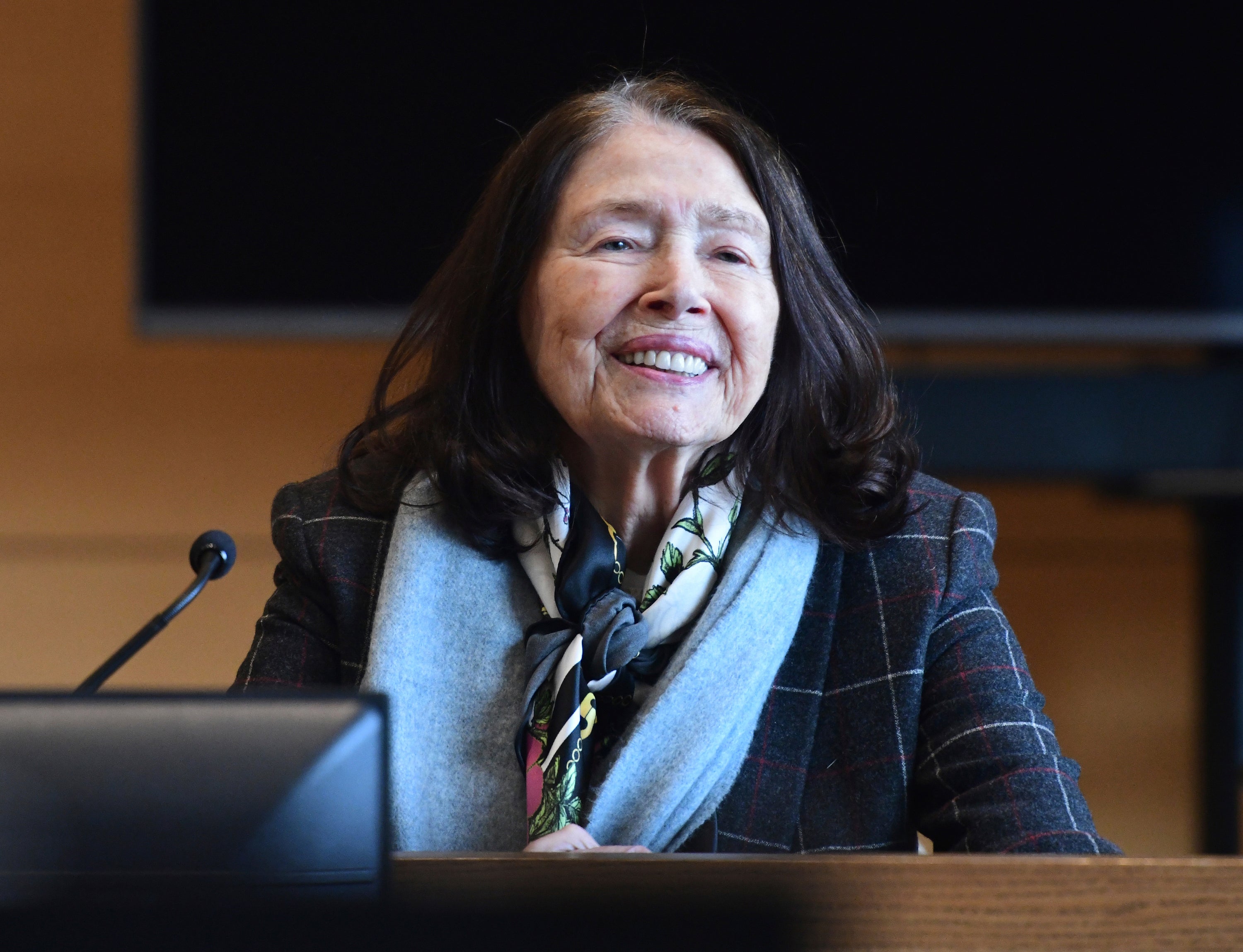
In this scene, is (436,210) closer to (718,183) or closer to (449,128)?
(449,128)

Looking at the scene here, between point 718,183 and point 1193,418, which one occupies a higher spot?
point 718,183

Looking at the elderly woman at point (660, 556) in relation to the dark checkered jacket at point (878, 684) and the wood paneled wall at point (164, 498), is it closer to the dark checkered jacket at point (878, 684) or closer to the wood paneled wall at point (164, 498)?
the dark checkered jacket at point (878, 684)

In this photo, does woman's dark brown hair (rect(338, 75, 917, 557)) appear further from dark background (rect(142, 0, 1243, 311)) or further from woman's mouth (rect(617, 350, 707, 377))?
dark background (rect(142, 0, 1243, 311))

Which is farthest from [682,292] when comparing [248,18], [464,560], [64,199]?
[64,199]

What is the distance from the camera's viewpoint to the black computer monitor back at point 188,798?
1.86 ft

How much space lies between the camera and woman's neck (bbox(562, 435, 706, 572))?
140cm

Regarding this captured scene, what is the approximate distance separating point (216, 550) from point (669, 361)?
47 cm

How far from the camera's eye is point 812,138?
9.94ft

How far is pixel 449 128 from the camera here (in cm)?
305

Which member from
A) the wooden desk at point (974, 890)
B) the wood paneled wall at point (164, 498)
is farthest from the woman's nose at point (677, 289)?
the wood paneled wall at point (164, 498)

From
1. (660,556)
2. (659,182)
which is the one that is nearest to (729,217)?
(659,182)

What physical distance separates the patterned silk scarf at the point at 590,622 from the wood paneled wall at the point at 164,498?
6.55 ft

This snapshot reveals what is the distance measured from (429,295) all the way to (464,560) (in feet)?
1.16

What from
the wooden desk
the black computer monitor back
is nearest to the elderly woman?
the wooden desk
